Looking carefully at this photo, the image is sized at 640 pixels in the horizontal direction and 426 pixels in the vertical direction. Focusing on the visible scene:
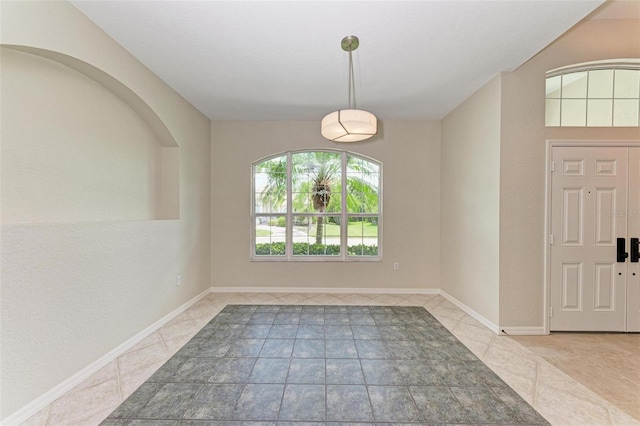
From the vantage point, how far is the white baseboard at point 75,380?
1.72 metres

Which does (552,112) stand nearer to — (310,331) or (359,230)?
(359,230)

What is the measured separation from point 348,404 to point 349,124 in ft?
7.46

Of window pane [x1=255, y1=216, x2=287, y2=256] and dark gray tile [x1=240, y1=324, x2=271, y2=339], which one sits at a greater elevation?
window pane [x1=255, y1=216, x2=287, y2=256]

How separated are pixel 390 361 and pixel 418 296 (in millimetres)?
2170

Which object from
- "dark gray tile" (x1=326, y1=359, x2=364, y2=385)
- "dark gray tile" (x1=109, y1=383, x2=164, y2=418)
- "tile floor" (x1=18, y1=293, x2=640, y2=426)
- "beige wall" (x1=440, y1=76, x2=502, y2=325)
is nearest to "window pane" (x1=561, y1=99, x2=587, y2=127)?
"beige wall" (x1=440, y1=76, x2=502, y2=325)

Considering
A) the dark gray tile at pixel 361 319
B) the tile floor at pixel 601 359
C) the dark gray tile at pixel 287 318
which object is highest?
the tile floor at pixel 601 359

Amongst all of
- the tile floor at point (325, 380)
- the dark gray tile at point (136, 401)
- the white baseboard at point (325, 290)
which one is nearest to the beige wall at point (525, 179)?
the tile floor at point (325, 380)

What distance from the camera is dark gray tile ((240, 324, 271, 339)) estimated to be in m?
2.92

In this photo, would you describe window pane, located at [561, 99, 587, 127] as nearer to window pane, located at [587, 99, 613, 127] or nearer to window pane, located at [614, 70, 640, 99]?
window pane, located at [587, 99, 613, 127]

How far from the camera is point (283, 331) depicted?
3.05 m

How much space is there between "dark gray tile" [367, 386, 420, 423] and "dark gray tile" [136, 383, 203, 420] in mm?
1302

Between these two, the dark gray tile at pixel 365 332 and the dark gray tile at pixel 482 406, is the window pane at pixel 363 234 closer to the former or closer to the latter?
the dark gray tile at pixel 365 332

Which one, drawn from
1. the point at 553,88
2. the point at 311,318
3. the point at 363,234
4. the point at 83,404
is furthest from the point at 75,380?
the point at 553,88

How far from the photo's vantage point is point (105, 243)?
240cm
